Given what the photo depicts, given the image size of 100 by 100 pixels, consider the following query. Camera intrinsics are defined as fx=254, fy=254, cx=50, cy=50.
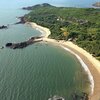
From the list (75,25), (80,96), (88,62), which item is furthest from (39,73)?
(75,25)

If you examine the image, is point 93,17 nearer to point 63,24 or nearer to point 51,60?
point 63,24

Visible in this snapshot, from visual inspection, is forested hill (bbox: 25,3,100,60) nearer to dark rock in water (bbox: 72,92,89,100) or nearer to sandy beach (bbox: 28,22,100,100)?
sandy beach (bbox: 28,22,100,100)

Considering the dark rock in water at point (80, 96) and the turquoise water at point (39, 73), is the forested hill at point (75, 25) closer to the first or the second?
the turquoise water at point (39, 73)

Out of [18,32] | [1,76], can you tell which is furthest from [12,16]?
[1,76]

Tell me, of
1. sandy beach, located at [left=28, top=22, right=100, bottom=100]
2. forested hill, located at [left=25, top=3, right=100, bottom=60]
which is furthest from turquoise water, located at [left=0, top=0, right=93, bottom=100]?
forested hill, located at [left=25, top=3, right=100, bottom=60]

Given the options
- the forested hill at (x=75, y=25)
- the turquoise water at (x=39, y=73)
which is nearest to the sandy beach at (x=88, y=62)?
the turquoise water at (x=39, y=73)

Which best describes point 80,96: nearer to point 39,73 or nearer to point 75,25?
point 39,73
